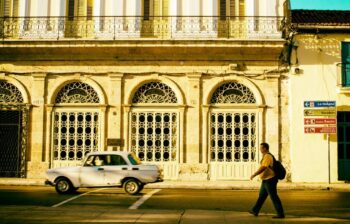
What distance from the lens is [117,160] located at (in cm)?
1616

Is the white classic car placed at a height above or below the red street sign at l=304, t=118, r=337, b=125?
below

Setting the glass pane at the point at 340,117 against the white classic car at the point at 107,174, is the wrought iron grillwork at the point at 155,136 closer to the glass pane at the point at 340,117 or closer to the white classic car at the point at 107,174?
the white classic car at the point at 107,174

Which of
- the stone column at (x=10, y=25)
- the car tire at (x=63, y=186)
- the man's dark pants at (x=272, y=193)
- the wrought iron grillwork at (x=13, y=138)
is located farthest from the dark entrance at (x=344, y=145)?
the stone column at (x=10, y=25)

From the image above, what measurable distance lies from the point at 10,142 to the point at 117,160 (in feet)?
22.9

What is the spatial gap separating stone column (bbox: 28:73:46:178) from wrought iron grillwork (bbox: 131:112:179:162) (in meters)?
3.45

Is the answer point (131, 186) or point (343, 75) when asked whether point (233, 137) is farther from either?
point (131, 186)

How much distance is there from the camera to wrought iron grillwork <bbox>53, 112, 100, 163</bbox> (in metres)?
20.9

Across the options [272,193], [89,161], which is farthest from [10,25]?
[272,193]

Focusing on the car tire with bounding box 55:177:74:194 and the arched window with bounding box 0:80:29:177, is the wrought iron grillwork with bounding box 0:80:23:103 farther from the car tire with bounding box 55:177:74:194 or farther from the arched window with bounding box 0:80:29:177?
the car tire with bounding box 55:177:74:194

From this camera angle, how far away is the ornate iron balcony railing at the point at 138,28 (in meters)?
20.7

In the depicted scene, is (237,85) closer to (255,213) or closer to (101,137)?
(101,137)

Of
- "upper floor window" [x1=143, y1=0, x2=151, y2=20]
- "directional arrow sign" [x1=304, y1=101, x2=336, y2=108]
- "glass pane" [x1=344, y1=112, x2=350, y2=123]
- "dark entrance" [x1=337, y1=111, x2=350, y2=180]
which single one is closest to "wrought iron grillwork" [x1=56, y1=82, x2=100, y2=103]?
"upper floor window" [x1=143, y1=0, x2=151, y2=20]

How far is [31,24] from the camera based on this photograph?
21156mm

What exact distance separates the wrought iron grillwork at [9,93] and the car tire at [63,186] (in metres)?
6.22
